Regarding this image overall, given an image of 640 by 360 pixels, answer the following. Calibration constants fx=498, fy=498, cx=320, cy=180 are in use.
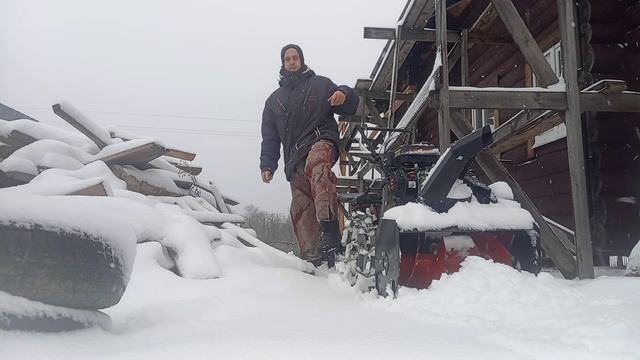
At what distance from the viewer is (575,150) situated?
12.4 ft

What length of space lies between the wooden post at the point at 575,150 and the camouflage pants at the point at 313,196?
1835 mm

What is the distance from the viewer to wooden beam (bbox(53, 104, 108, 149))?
532 centimetres

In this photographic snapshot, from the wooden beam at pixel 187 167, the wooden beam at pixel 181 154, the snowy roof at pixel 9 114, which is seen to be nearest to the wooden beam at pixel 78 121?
the snowy roof at pixel 9 114

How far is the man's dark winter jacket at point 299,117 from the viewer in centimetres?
436

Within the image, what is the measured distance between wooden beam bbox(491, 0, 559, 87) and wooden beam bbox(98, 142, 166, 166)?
357cm

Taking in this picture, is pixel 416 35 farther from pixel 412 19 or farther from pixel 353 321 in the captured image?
pixel 353 321

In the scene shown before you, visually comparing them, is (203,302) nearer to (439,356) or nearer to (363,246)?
(439,356)

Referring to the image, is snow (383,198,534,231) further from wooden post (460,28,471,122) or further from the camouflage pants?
wooden post (460,28,471,122)

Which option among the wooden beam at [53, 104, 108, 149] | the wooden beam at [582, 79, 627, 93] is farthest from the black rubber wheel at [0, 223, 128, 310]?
the wooden beam at [53, 104, 108, 149]

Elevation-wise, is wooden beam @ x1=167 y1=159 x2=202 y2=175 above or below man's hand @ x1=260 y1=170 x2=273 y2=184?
above

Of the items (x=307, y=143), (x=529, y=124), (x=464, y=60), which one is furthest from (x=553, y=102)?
(x=464, y=60)

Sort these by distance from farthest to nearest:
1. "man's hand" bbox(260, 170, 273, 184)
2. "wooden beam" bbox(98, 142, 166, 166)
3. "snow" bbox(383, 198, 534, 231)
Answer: "wooden beam" bbox(98, 142, 166, 166)
"man's hand" bbox(260, 170, 273, 184)
"snow" bbox(383, 198, 534, 231)

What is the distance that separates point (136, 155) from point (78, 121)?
76 centimetres

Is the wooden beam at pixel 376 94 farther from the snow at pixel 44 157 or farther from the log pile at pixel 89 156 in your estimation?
the snow at pixel 44 157
